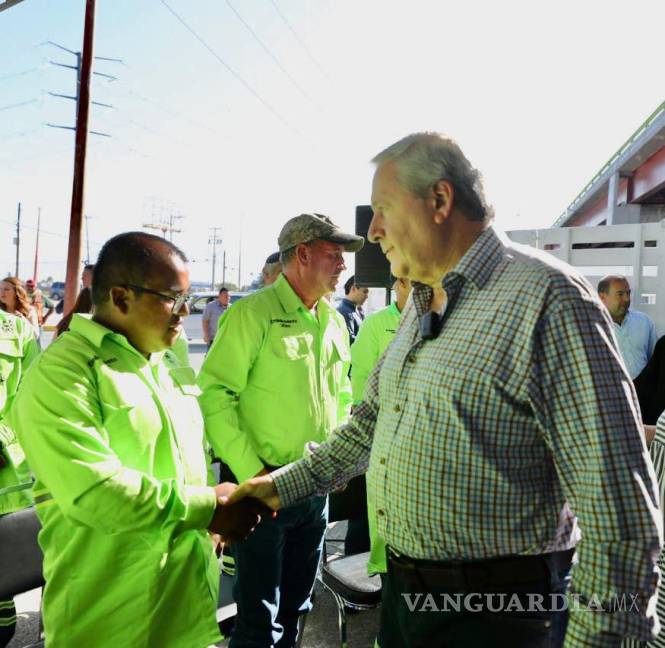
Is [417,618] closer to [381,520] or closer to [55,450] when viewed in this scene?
[381,520]

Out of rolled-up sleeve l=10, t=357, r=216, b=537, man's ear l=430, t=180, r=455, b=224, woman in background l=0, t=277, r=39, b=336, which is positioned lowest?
rolled-up sleeve l=10, t=357, r=216, b=537

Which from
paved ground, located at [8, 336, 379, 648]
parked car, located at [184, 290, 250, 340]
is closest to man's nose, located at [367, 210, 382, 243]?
paved ground, located at [8, 336, 379, 648]

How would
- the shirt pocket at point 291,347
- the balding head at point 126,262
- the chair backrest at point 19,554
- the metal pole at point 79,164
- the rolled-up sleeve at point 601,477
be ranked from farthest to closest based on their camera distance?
1. the metal pole at point 79,164
2. the shirt pocket at point 291,347
3. the chair backrest at point 19,554
4. the balding head at point 126,262
5. the rolled-up sleeve at point 601,477

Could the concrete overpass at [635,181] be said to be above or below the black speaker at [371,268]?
above

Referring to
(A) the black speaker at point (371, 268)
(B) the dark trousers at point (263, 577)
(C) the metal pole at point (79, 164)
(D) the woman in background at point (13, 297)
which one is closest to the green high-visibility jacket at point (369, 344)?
(B) the dark trousers at point (263, 577)

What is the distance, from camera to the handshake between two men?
6.46 ft

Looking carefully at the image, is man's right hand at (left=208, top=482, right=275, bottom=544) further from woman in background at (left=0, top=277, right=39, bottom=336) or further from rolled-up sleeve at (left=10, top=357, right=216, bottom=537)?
woman in background at (left=0, top=277, right=39, bottom=336)

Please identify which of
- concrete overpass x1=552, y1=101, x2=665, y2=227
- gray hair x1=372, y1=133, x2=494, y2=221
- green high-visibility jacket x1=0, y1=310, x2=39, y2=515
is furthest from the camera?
concrete overpass x1=552, y1=101, x2=665, y2=227

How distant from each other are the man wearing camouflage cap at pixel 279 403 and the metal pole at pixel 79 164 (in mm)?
10599

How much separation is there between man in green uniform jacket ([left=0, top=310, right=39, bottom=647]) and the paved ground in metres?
0.45

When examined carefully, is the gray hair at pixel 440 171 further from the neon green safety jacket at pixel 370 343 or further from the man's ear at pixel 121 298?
the neon green safety jacket at pixel 370 343

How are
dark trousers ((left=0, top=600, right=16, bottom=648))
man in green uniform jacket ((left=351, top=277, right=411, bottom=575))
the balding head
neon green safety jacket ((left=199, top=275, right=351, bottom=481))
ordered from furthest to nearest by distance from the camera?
man in green uniform jacket ((left=351, top=277, right=411, bottom=575)) → dark trousers ((left=0, top=600, right=16, bottom=648)) → neon green safety jacket ((left=199, top=275, right=351, bottom=481)) → the balding head

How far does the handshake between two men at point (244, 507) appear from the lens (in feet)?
6.46

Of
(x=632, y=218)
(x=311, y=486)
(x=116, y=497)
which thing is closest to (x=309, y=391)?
(x=311, y=486)
